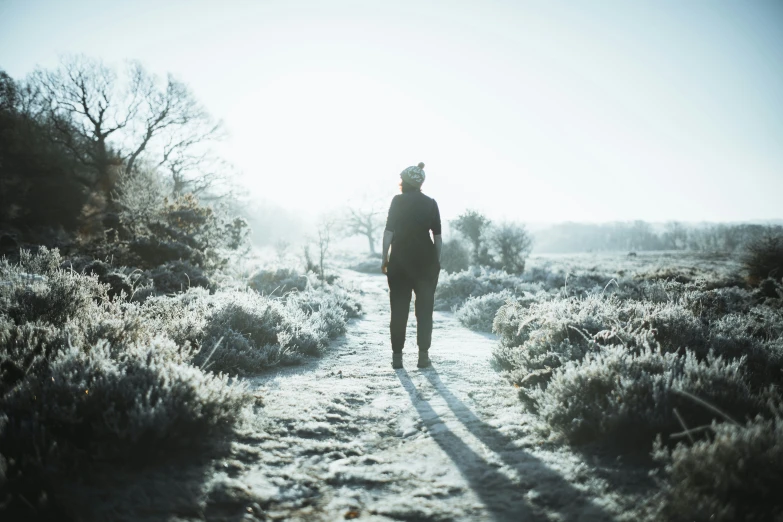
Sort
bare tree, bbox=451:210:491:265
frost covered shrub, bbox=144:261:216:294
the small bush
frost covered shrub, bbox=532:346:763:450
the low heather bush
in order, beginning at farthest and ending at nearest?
1. bare tree, bbox=451:210:491:265
2. the small bush
3. frost covered shrub, bbox=144:261:216:294
4. the low heather bush
5. frost covered shrub, bbox=532:346:763:450

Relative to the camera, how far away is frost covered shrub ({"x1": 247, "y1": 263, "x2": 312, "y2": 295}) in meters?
12.8

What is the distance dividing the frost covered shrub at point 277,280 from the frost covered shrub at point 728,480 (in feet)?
37.4

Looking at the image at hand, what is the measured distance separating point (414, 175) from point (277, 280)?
393 inches

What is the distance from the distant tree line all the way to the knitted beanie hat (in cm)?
5454

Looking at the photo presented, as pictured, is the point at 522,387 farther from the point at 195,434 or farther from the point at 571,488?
the point at 195,434

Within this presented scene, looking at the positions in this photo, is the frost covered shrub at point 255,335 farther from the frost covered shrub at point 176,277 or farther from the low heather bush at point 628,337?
the frost covered shrub at point 176,277

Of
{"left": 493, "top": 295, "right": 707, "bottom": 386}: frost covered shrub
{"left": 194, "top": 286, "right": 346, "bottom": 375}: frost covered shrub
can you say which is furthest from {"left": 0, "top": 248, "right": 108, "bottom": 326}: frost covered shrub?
{"left": 493, "top": 295, "right": 707, "bottom": 386}: frost covered shrub

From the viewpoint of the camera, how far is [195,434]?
2.70m

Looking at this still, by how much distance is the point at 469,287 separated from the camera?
1312 cm

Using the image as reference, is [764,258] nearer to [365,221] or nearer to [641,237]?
[365,221]

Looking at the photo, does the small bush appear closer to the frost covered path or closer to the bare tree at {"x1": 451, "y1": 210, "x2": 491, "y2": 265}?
the bare tree at {"x1": 451, "y1": 210, "x2": 491, "y2": 265}

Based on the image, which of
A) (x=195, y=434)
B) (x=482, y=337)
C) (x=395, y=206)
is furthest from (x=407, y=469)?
(x=482, y=337)

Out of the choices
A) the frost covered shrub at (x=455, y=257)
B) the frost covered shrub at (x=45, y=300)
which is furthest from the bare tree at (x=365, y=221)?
the frost covered shrub at (x=45, y=300)

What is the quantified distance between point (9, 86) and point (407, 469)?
31.8 metres
